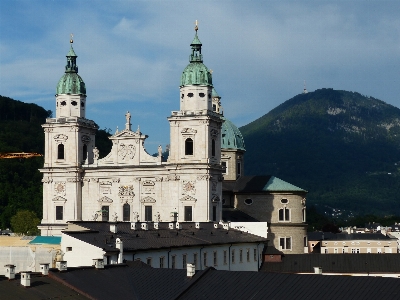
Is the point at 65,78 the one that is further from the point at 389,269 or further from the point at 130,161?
the point at 389,269

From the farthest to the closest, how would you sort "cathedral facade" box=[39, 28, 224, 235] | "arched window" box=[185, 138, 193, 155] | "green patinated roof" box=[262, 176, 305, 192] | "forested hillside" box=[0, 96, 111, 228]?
"forested hillside" box=[0, 96, 111, 228]
"green patinated roof" box=[262, 176, 305, 192]
"arched window" box=[185, 138, 193, 155]
"cathedral facade" box=[39, 28, 224, 235]

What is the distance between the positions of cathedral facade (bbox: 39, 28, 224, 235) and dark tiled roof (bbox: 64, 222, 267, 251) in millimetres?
7675

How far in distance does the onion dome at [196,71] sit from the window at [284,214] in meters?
19.5

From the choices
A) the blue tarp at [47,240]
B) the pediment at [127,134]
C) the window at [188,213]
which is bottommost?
the blue tarp at [47,240]

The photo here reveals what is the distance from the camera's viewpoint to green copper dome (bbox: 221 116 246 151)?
4739 inches

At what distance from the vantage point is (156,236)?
6875 centimetres

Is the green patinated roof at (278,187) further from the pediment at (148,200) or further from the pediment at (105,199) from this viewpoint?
the pediment at (105,199)

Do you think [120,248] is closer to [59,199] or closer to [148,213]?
[148,213]

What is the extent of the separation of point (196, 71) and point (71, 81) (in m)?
15.3

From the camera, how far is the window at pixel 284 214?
105925 mm

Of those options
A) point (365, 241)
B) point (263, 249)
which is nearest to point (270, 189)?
point (263, 249)

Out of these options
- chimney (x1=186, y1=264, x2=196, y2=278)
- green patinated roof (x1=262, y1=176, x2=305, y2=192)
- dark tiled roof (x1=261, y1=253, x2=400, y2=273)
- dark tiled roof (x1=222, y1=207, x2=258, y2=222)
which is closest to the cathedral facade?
dark tiled roof (x1=222, y1=207, x2=258, y2=222)

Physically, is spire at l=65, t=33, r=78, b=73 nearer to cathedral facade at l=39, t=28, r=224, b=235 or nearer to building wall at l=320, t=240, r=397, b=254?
cathedral facade at l=39, t=28, r=224, b=235

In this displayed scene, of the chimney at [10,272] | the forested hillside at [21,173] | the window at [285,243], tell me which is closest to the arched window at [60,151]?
the window at [285,243]
